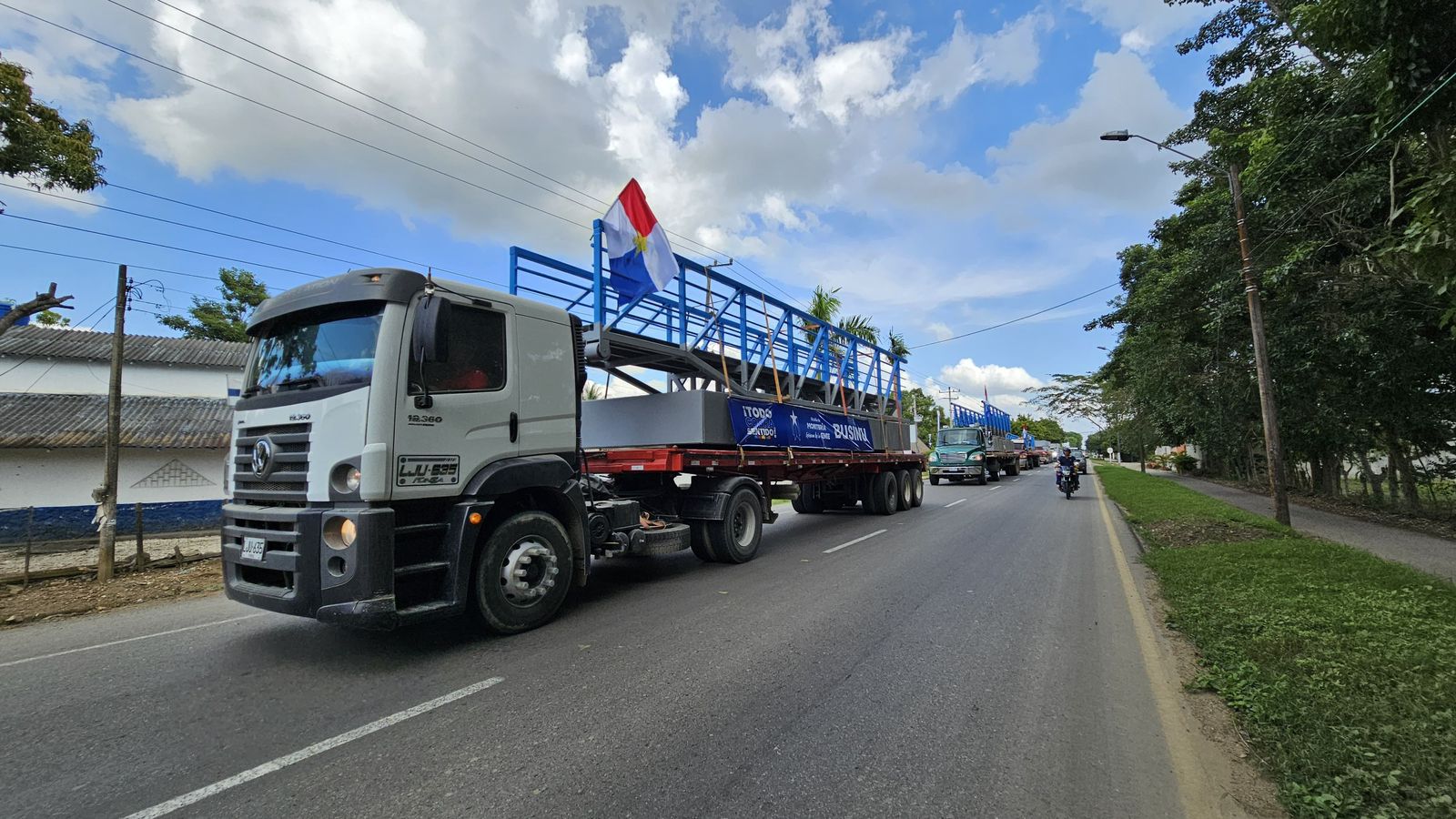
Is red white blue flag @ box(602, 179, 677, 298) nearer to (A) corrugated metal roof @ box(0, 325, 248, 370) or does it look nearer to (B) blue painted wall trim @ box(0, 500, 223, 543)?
(B) blue painted wall trim @ box(0, 500, 223, 543)

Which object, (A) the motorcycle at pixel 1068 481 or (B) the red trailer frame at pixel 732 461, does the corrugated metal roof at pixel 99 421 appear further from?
(A) the motorcycle at pixel 1068 481

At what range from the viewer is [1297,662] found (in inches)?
A: 159

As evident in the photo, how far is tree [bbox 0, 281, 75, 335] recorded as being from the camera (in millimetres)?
7934

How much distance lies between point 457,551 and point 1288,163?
41.3 ft

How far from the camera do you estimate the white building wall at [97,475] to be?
14.4 metres

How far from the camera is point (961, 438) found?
2683 cm

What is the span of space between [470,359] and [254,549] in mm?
2017

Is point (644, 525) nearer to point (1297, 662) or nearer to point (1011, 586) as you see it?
point (1011, 586)

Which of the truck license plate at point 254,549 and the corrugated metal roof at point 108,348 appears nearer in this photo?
the truck license plate at point 254,549

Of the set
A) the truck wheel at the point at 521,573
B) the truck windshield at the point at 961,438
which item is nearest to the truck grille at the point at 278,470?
the truck wheel at the point at 521,573

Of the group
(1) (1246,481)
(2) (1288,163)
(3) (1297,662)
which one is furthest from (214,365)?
(1) (1246,481)

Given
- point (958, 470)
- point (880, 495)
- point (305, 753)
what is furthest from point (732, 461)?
point (958, 470)

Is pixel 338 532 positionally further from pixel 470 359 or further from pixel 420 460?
pixel 470 359

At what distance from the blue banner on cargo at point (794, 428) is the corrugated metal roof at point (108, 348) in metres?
16.6
